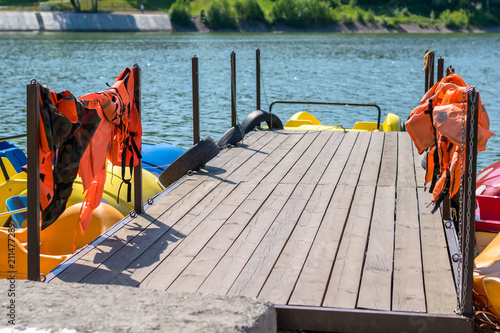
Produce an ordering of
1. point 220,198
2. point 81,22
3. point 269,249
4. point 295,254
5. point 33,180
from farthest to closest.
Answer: point 81,22, point 220,198, point 269,249, point 295,254, point 33,180

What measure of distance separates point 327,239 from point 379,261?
53 centimetres

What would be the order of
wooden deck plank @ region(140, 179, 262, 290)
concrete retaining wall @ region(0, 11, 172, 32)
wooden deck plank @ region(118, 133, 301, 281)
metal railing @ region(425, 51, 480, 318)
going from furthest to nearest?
concrete retaining wall @ region(0, 11, 172, 32) < wooden deck plank @ region(118, 133, 301, 281) < wooden deck plank @ region(140, 179, 262, 290) < metal railing @ region(425, 51, 480, 318)

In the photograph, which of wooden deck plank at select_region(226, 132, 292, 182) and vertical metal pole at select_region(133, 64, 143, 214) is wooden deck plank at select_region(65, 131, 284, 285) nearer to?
vertical metal pole at select_region(133, 64, 143, 214)

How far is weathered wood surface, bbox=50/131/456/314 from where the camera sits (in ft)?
12.9

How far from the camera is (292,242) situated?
4.73 metres

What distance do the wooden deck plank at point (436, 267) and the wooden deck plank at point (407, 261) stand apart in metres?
0.04

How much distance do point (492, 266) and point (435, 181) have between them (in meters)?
0.80

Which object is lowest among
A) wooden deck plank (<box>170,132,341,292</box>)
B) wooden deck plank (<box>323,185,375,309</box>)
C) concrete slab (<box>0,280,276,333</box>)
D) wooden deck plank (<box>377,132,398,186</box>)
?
wooden deck plank (<box>377,132,398,186</box>)

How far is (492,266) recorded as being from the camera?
4.31m

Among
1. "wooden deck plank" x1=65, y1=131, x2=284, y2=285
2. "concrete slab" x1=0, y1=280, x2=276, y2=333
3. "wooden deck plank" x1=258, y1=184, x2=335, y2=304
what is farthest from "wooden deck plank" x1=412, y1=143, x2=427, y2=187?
"concrete slab" x1=0, y1=280, x2=276, y2=333

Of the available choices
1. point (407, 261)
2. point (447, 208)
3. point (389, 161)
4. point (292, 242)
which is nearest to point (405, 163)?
point (389, 161)

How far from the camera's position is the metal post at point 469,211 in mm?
3465

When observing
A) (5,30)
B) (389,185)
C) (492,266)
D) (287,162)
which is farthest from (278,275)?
(5,30)

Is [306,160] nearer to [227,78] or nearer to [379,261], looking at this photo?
[379,261]
